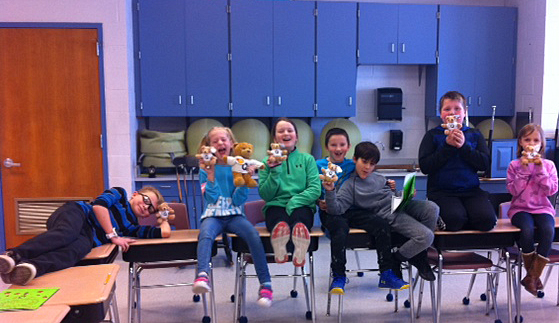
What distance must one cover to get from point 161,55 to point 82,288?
3.23 m

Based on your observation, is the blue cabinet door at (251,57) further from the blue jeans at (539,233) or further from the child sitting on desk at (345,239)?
the blue jeans at (539,233)

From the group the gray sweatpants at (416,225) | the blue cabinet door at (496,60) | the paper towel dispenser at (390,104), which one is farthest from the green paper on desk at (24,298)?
the blue cabinet door at (496,60)

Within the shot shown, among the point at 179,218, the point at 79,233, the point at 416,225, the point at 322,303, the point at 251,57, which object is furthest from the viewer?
the point at 251,57

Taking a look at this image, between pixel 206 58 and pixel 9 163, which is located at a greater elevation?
pixel 206 58

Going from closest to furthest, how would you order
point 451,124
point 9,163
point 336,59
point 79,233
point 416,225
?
point 79,233 < point 416,225 < point 451,124 < point 9,163 < point 336,59

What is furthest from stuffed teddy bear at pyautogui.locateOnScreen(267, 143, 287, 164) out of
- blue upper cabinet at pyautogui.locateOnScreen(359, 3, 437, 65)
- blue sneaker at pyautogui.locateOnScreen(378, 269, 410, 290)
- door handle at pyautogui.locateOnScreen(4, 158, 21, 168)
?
door handle at pyautogui.locateOnScreen(4, 158, 21, 168)

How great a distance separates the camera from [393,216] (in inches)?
111

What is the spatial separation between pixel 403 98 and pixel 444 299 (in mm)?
2654

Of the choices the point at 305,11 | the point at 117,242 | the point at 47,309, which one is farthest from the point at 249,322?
the point at 305,11

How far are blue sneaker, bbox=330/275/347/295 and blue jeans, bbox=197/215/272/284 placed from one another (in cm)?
36

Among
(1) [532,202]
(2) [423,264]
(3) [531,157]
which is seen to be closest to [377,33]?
(3) [531,157]

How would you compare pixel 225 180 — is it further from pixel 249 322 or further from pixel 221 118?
pixel 221 118

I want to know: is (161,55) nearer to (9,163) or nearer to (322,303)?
(9,163)

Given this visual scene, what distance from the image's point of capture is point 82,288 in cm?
178
